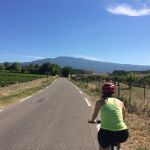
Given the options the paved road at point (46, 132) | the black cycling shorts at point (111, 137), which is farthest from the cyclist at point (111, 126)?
the paved road at point (46, 132)

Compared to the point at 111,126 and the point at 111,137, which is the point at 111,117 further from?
the point at 111,137

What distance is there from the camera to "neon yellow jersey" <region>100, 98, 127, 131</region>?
17.4 feet

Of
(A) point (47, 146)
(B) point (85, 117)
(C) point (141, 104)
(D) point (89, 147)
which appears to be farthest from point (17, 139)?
(C) point (141, 104)

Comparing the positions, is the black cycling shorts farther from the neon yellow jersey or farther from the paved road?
the paved road

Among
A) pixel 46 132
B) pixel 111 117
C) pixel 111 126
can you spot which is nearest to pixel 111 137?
pixel 111 126

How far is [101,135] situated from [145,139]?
4.70 meters

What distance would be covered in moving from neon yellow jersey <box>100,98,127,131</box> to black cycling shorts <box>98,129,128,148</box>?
0.06 meters

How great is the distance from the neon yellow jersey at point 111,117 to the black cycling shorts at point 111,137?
58 mm

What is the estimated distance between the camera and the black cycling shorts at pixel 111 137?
5.27 m

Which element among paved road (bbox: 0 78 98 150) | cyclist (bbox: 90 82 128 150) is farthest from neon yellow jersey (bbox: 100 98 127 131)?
paved road (bbox: 0 78 98 150)

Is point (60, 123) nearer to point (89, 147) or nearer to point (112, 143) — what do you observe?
point (89, 147)

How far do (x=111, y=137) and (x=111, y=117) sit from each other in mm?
289

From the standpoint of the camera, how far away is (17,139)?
920 cm

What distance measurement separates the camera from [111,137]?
5266mm
